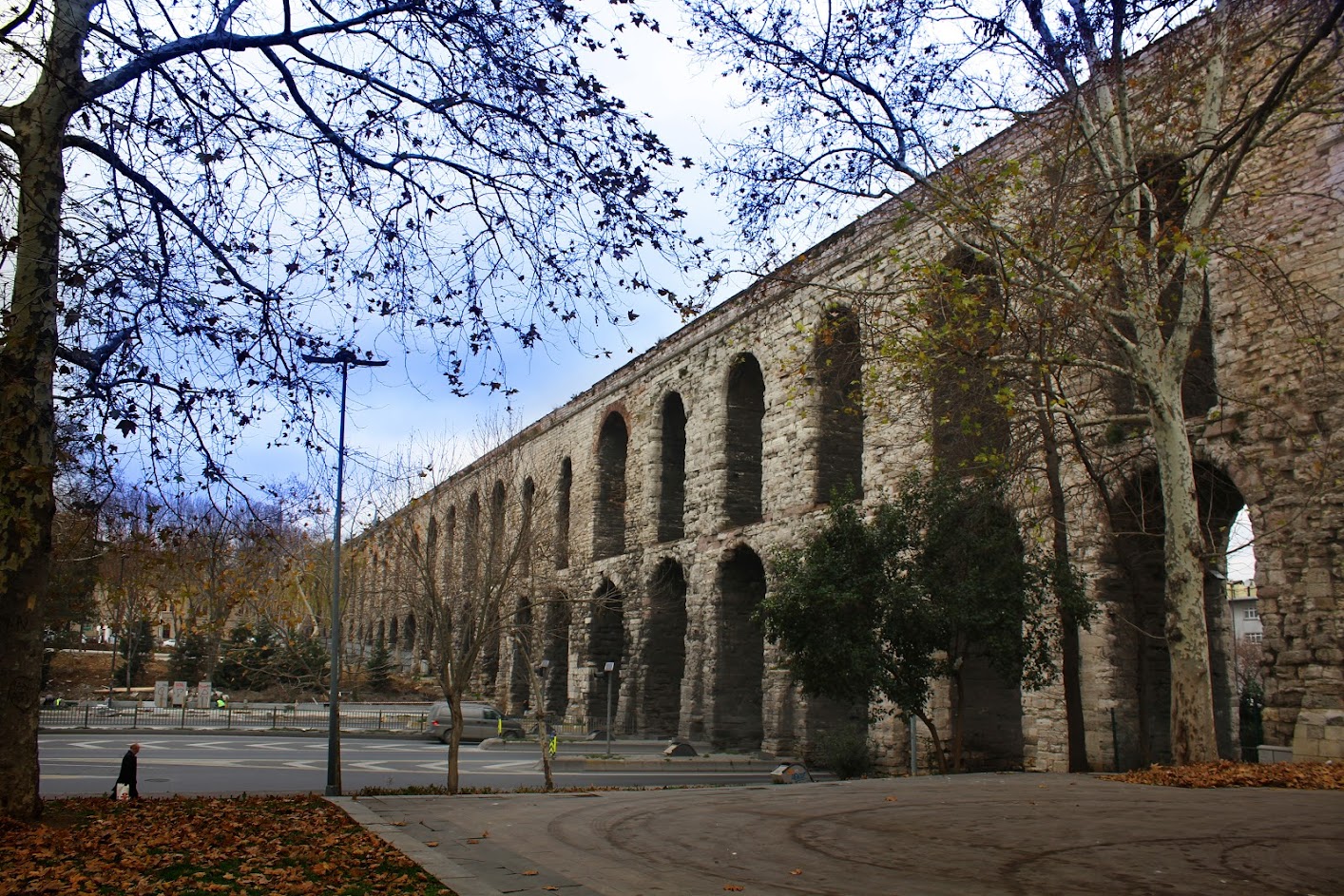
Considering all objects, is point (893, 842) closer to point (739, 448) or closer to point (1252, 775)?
point (1252, 775)

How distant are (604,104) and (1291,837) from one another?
6955 millimetres

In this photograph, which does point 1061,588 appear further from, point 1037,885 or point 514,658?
point 514,658

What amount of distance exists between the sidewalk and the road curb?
0.02 metres

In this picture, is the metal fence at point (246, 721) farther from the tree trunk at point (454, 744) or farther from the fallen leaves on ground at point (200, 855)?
the fallen leaves on ground at point (200, 855)

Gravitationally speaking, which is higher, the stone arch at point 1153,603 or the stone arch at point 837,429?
the stone arch at point 837,429

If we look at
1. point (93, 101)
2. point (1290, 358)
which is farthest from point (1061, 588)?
point (93, 101)

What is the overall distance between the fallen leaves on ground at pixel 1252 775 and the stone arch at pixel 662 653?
1682 cm

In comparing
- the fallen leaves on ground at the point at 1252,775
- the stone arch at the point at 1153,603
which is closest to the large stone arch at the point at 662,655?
the stone arch at the point at 1153,603

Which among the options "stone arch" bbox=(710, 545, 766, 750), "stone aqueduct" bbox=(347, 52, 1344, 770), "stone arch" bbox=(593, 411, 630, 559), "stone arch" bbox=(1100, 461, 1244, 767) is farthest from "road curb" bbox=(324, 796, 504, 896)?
"stone arch" bbox=(593, 411, 630, 559)

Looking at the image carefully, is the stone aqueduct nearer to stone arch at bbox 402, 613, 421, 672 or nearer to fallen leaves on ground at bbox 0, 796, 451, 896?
fallen leaves on ground at bbox 0, 796, 451, 896

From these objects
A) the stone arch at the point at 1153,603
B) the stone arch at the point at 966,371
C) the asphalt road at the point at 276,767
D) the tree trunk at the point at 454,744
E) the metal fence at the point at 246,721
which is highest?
the stone arch at the point at 966,371

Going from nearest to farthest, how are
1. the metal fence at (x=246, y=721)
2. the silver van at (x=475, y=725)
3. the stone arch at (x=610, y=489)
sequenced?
the silver van at (x=475, y=725) < the metal fence at (x=246, y=721) < the stone arch at (x=610, y=489)

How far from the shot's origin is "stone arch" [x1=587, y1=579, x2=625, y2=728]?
29469mm

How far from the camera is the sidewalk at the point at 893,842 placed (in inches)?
227
